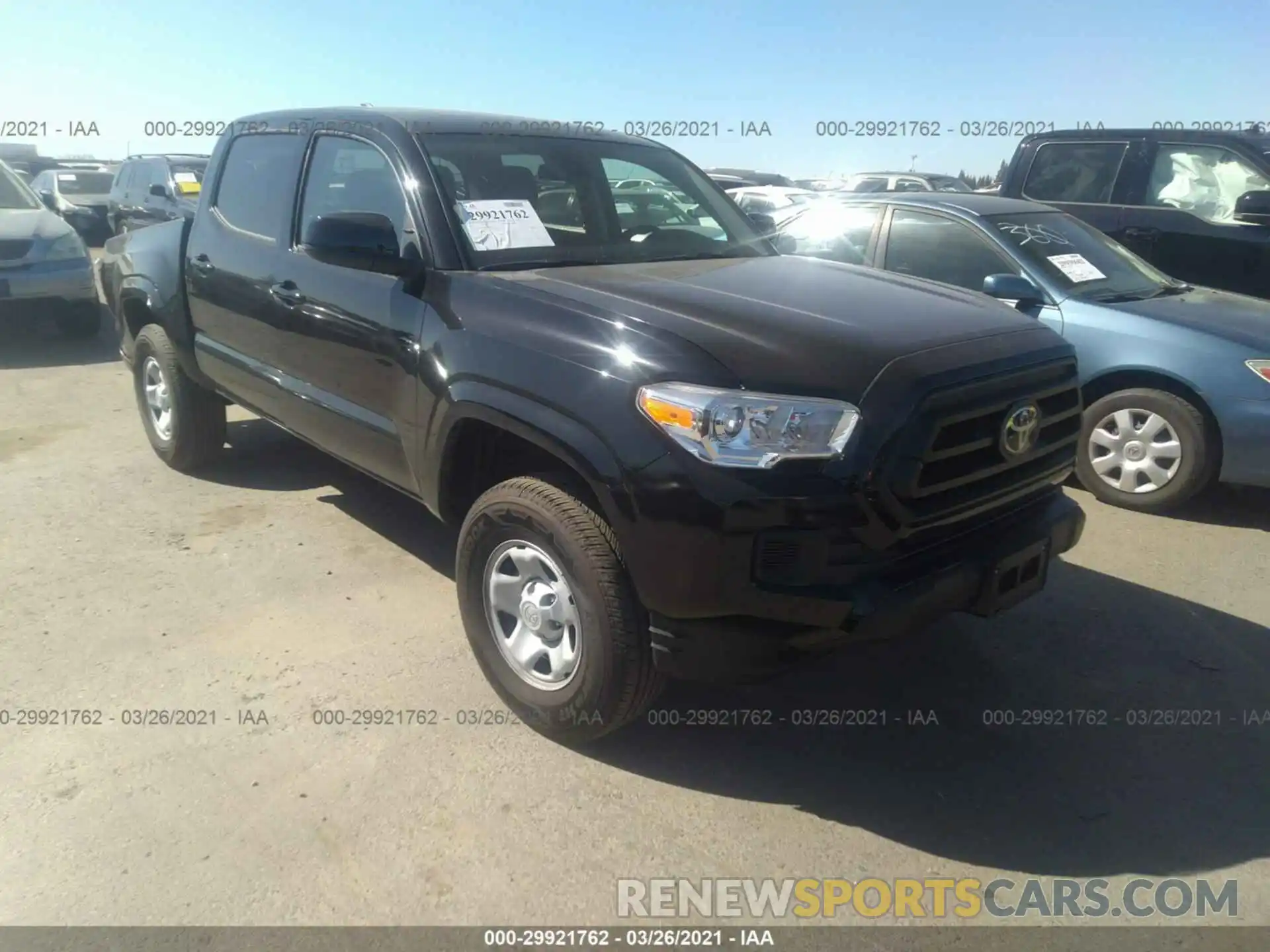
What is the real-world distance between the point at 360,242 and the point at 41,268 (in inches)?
285

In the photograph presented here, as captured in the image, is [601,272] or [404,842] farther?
[601,272]

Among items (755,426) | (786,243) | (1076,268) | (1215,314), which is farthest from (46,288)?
(1215,314)

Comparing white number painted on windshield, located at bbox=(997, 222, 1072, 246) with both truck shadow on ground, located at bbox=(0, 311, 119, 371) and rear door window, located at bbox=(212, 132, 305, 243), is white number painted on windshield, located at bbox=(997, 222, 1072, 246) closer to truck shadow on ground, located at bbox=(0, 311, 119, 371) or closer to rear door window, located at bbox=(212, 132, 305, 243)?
rear door window, located at bbox=(212, 132, 305, 243)

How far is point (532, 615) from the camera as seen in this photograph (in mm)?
3018

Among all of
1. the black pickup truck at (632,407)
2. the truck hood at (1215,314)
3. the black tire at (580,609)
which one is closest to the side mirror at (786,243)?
the black pickup truck at (632,407)

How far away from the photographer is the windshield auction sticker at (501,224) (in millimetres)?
3416

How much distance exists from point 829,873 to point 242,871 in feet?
5.02

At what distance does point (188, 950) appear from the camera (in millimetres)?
2279

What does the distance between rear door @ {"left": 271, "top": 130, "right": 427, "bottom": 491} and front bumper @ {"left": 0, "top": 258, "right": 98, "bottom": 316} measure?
607 cm

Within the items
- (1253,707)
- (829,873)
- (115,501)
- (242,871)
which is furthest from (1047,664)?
(115,501)

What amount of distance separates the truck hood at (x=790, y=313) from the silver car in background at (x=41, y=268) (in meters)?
7.53

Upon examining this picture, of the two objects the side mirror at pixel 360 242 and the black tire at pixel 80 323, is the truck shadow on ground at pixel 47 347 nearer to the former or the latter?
the black tire at pixel 80 323

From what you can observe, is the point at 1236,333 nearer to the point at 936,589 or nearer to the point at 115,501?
the point at 936,589

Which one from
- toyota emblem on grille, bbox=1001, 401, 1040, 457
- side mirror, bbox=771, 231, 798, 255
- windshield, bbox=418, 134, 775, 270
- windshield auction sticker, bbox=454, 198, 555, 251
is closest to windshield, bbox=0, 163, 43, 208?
side mirror, bbox=771, 231, 798, 255
